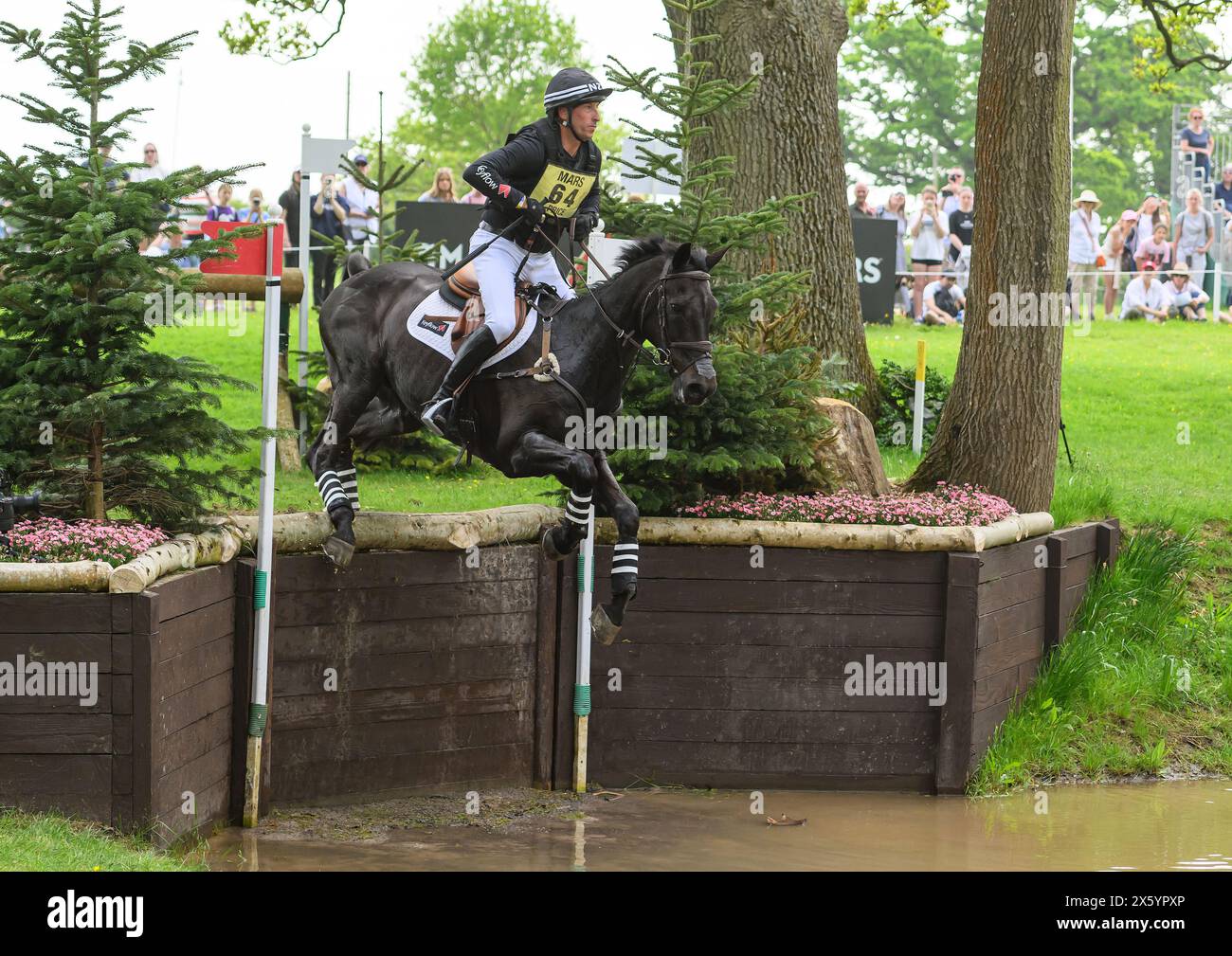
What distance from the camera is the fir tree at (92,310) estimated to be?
8031mm

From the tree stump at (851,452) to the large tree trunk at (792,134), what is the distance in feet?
6.81

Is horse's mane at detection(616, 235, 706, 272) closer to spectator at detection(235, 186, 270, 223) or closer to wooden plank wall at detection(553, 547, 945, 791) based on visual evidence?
wooden plank wall at detection(553, 547, 945, 791)

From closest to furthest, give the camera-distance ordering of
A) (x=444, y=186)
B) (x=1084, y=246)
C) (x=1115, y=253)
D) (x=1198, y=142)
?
(x=444, y=186) < (x=1084, y=246) < (x=1115, y=253) < (x=1198, y=142)

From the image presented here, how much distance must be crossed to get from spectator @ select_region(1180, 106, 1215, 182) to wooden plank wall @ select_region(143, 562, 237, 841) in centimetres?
2238

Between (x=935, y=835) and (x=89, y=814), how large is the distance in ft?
14.5

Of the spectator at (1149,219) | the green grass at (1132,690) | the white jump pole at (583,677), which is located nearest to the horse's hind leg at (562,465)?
the white jump pole at (583,677)

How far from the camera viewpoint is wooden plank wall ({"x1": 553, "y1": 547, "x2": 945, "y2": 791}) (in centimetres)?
973

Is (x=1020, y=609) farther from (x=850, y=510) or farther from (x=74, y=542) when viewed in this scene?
(x=74, y=542)

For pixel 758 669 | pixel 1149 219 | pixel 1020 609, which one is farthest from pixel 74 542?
pixel 1149 219

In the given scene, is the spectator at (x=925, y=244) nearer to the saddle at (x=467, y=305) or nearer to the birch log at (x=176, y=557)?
the saddle at (x=467, y=305)

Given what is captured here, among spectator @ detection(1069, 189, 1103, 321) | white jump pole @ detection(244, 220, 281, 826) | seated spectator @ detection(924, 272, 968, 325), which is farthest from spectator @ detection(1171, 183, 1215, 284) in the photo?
white jump pole @ detection(244, 220, 281, 826)

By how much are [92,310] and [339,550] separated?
1.77 m

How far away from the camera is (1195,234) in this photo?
24.6 m

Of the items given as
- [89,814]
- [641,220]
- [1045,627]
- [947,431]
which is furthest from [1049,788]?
[89,814]
